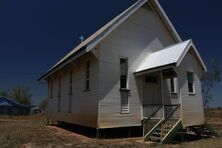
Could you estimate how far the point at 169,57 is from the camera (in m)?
12.8

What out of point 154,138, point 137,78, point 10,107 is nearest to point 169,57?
point 137,78

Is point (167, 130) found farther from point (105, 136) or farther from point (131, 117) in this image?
point (105, 136)

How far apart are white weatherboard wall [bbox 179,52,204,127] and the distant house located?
187ft

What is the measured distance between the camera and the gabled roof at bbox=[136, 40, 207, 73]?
1217 centimetres

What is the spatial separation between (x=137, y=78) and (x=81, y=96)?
143 inches

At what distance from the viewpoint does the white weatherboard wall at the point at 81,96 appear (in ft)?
42.5

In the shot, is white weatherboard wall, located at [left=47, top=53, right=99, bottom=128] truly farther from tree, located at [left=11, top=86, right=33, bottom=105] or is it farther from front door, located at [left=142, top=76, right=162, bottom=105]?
→ tree, located at [left=11, top=86, right=33, bottom=105]

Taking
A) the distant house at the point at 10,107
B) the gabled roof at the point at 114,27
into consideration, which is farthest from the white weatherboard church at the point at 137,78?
the distant house at the point at 10,107

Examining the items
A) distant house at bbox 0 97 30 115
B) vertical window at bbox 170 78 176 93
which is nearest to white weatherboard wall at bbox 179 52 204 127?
vertical window at bbox 170 78 176 93

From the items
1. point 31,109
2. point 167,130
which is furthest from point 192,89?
point 31,109

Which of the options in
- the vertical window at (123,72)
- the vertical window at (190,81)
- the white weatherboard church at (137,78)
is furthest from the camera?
the vertical window at (190,81)

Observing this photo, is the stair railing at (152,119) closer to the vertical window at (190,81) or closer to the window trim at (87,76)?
the vertical window at (190,81)

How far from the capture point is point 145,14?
15.9 metres

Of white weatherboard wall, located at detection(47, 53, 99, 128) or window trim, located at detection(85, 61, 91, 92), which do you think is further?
window trim, located at detection(85, 61, 91, 92)
